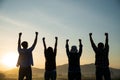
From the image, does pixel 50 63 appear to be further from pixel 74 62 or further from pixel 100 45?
pixel 100 45

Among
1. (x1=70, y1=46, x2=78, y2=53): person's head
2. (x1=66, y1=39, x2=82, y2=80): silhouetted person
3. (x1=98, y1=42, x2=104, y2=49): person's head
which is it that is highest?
(x1=98, y1=42, x2=104, y2=49): person's head

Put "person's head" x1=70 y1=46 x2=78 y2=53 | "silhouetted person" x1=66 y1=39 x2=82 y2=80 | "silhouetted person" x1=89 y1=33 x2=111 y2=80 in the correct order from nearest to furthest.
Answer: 1. "silhouetted person" x1=89 y1=33 x2=111 y2=80
2. "person's head" x1=70 y1=46 x2=78 y2=53
3. "silhouetted person" x1=66 y1=39 x2=82 y2=80

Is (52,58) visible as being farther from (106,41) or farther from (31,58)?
(106,41)

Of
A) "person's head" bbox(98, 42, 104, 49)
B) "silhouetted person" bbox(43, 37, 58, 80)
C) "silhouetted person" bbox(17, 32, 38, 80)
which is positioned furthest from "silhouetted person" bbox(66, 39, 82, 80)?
"silhouetted person" bbox(17, 32, 38, 80)

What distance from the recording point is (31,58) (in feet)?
59.7

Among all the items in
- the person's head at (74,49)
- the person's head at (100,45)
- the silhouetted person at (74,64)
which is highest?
the person's head at (100,45)

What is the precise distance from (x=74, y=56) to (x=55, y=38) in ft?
5.22

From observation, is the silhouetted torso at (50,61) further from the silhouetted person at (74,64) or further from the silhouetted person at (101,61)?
the silhouetted person at (101,61)

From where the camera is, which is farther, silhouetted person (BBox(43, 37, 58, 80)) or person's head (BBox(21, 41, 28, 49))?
silhouetted person (BBox(43, 37, 58, 80))

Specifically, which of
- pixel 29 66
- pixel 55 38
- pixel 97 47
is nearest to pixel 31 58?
pixel 29 66

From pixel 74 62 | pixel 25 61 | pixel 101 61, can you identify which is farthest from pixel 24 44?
pixel 101 61

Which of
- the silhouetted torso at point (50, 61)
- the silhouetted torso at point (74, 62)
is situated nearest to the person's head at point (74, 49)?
the silhouetted torso at point (74, 62)

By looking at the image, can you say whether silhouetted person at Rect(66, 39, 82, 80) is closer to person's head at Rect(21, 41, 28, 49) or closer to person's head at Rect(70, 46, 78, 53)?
person's head at Rect(70, 46, 78, 53)

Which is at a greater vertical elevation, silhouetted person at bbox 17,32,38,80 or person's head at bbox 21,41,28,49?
person's head at bbox 21,41,28,49
